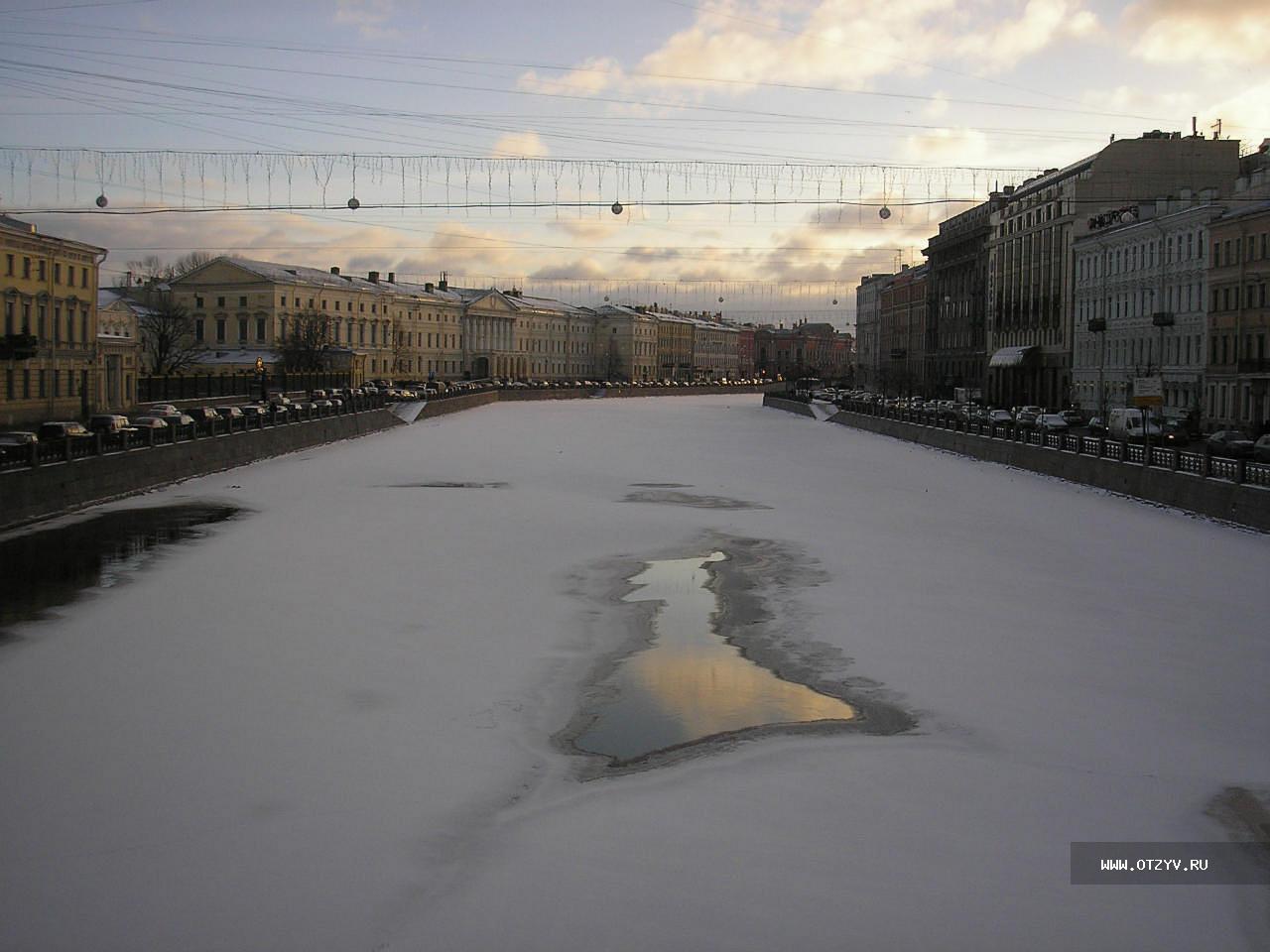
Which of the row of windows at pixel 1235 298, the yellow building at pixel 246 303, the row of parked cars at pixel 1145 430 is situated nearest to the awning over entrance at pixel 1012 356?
the row of parked cars at pixel 1145 430

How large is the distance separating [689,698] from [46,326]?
43363mm

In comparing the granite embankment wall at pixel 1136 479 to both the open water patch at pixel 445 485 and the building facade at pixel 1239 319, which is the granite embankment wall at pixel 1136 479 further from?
the open water patch at pixel 445 485

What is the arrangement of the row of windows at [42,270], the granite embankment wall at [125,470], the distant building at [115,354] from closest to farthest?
the granite embankment wall at [125,470] → the row of windows at [42,270] → the distant building at [115,354]

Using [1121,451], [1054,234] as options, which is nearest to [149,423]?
[1121,451]

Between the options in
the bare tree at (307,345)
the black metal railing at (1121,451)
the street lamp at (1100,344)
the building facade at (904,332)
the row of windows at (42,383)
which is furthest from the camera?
the building facade at (904,332)

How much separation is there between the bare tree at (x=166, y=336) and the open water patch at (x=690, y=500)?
52.8 metres

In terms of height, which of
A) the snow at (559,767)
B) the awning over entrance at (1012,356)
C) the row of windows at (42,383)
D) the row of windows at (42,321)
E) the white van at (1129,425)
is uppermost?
the awning over entrance at (1012,356)

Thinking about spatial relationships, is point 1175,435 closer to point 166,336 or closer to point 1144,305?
point 1144,305

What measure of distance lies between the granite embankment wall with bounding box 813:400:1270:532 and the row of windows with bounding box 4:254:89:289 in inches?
1325

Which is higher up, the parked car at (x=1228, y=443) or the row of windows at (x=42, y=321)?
Answer: the row of windows at (x=42, y=321)

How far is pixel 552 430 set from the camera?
65250 millimetres

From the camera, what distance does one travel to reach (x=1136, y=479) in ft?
102

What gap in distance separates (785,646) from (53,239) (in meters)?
43.4

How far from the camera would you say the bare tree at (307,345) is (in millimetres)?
86375
